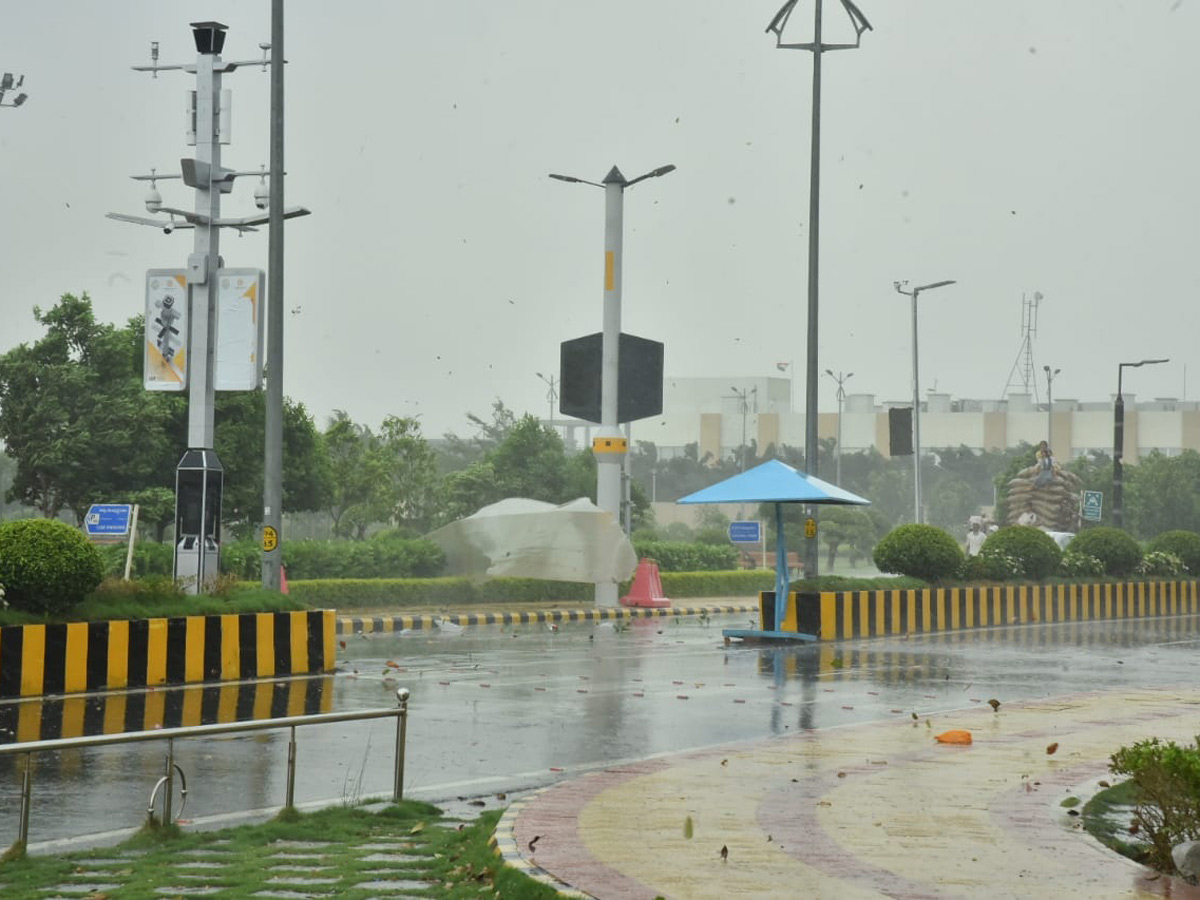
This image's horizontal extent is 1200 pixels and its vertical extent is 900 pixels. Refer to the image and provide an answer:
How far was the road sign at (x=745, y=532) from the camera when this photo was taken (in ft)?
145

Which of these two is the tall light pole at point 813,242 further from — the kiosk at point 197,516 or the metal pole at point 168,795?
the metal pole at point 168,795

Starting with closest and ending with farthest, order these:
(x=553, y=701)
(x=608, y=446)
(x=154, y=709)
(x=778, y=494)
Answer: (x=154, y=709) → (x=553, y=701) → (x=778, y=494) → (x=608, y=446)

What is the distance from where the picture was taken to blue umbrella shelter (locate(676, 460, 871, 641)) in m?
24.3

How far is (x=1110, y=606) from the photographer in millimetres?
35000

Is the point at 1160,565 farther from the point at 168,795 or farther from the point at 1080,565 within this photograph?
the point at 168,795

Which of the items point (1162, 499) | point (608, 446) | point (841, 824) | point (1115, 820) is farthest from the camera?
point (1162, 499)

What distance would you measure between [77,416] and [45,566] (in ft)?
77.6

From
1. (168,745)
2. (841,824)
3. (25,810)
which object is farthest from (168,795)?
(841,824)

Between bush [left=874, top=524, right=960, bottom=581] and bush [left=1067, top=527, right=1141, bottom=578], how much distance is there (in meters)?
7.35

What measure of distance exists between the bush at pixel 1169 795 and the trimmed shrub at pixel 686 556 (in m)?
40.1

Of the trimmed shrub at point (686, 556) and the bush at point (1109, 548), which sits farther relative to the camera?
the trimmed shrub at point (686, 556)

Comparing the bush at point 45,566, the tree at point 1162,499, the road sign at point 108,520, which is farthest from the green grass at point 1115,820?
the tree at point 1162,499

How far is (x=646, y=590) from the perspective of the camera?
3872 cm

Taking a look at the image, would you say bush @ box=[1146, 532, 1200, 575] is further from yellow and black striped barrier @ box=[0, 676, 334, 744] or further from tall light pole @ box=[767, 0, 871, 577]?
yellow and black striped barrier @ box=[0, 676, 334, 744]
